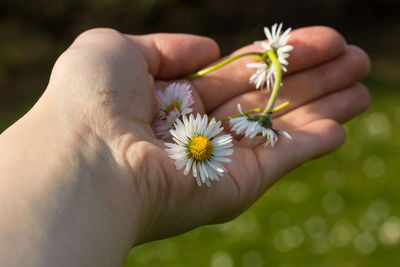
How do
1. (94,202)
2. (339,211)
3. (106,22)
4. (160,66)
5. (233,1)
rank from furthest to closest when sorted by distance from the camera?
(233,1), (106,22), (339,211), (160,66), (94,202)

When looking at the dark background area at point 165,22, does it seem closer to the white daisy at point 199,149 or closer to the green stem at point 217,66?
the green stem at point 217,66

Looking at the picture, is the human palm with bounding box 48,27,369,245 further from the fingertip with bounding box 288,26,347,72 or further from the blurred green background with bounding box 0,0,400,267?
the blurred green background with bounding box 0,0,400,267

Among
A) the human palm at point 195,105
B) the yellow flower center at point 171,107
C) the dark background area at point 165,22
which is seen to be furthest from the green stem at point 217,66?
the dark background area at point 165,22

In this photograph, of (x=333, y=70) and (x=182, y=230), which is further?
(x=333, y=70)

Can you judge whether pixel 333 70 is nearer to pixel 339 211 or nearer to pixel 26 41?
pixel 339 211

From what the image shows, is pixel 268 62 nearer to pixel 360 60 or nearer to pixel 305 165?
pixel 360 60

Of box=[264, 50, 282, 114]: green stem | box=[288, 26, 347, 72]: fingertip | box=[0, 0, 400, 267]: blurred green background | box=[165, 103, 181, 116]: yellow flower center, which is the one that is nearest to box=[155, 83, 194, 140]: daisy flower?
box=[165, 103, 181, 116]: yellow flower center

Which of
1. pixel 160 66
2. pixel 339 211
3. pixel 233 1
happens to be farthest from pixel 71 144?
pixel 233 1
